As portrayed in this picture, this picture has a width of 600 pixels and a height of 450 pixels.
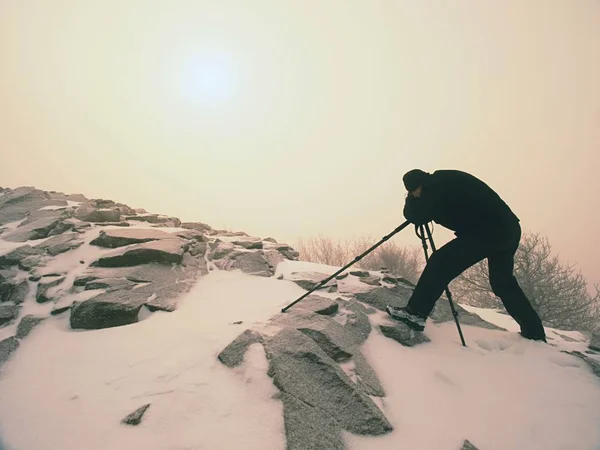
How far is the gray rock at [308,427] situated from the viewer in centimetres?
243

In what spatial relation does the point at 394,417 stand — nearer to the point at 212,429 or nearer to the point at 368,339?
the point at 368,339

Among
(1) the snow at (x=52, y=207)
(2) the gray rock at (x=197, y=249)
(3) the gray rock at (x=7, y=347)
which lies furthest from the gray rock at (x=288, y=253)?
(1) the snow at (x=52, y=207)

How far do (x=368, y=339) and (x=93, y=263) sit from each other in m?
5.54

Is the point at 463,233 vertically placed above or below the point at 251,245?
above

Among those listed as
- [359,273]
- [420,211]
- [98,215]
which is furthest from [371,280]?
[98,215]

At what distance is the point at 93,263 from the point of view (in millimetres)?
5949

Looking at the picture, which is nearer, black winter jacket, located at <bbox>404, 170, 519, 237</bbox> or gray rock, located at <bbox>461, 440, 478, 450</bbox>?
gray rock, located at <bbox>461, 440, 478, 450</bbox>

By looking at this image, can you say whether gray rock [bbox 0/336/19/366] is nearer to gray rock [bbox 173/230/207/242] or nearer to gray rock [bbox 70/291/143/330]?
gray rock [bbox 70/291/143/330]

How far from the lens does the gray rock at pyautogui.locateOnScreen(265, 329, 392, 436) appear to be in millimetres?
2734

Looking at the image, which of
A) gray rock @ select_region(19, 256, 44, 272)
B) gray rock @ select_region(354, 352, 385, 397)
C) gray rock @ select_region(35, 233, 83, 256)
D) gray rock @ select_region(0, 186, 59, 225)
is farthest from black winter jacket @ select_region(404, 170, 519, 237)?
gray rock @ select_region(0, 186, 59, 225)

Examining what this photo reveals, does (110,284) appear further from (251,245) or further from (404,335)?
(404,335)

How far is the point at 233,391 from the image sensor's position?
9.50 feet

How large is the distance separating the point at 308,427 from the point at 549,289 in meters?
22.4

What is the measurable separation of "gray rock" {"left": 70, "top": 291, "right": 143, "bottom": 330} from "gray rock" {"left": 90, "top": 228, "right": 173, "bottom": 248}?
2.33 m
